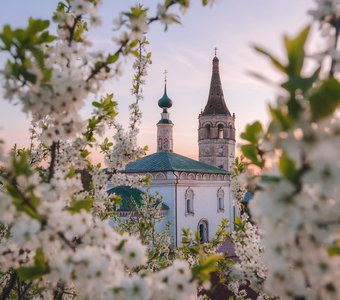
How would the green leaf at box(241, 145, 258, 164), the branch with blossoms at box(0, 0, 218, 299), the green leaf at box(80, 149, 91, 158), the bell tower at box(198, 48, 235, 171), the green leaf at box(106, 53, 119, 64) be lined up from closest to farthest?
the branch with blossoms at box(0, 0, 218, 299), the green leaf at box(241, 145, 258, 164), the green leaf at box(106, 53, 119, 64), the green leaf at box(80, 149, 91, 158), the bell tower at box(198, 48, 235, 171)

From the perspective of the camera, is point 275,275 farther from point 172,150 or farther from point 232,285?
point 172,150

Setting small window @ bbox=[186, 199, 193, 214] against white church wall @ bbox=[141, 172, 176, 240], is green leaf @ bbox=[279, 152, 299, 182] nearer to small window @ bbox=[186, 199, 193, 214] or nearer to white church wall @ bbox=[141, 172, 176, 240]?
white church wall @ bbox=[141, 172, 176, 240]

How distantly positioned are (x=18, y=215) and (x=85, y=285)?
1.52 feet

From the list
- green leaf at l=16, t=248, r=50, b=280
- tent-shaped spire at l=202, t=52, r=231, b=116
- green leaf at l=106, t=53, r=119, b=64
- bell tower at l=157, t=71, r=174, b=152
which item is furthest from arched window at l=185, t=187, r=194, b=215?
green leaf at l=16, t=248, r=50, b=280

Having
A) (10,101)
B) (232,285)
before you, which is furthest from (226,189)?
(10,101)

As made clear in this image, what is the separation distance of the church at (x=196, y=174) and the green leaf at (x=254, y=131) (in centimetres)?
1896

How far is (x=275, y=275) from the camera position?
A: 4.64 ft

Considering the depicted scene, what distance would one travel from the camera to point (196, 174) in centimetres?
3009

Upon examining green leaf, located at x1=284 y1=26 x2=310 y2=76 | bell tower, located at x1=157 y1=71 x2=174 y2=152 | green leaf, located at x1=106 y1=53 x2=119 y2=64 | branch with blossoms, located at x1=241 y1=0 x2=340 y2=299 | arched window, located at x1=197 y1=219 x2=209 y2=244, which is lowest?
arched window, located at x1=197 y1=219 x2=209 y2=244

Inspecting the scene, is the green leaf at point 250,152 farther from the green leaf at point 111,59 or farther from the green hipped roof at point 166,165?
the green hipped roof at point 166,165

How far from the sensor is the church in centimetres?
2745

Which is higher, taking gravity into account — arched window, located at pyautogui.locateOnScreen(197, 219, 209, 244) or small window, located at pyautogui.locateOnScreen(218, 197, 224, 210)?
small window, located at pyautogui.locateOnScreen(218, 197, 224, 210)

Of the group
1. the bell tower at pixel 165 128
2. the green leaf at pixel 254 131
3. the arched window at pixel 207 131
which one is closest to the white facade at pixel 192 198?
the bell tower at pixel 165 128

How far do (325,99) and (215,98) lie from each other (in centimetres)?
4218
